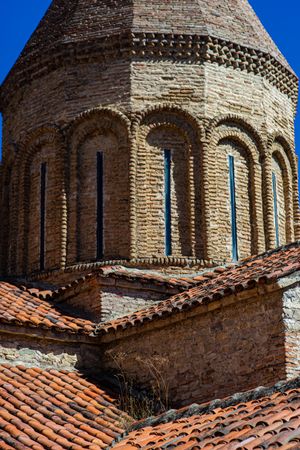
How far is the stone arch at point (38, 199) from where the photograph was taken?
17422 millimetres

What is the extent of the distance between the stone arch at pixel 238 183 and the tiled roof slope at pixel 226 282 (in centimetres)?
151

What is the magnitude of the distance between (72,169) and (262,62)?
158 inches

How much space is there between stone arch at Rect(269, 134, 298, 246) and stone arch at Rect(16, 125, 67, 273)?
388cm

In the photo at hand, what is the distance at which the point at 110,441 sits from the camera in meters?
12.0

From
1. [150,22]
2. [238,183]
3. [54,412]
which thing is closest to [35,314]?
[54,412]

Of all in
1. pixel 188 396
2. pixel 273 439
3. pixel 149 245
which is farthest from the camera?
pixel 149 245

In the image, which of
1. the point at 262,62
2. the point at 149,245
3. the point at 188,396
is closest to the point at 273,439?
the point at 188,396

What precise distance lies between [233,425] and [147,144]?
8.24 m

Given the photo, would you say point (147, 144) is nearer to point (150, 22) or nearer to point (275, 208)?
point (150, 22)

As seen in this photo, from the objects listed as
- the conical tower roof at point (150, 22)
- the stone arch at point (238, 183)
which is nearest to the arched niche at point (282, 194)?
the stone arch at point (238, 183)

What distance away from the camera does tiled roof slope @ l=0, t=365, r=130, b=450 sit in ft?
38.4

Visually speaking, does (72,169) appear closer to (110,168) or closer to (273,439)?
(110,168)

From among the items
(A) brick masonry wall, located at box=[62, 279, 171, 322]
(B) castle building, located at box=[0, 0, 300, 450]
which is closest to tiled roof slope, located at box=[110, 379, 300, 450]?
(B) castle building, located at box=[0, 0, 300, 450]

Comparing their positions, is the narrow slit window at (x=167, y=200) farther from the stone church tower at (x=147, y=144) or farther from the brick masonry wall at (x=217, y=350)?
the brick masonry wall at (x=217, y=350)
